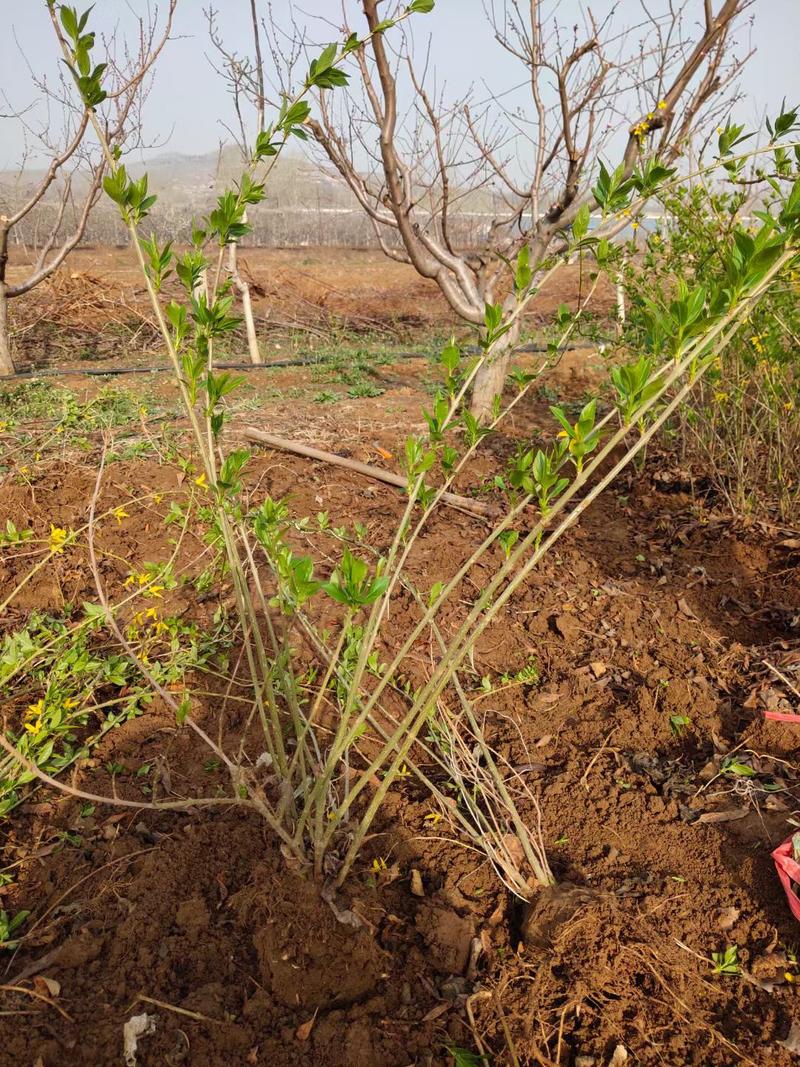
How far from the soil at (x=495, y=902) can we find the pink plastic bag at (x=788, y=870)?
58 millimetres

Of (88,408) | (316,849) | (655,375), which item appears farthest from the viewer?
(88,408)

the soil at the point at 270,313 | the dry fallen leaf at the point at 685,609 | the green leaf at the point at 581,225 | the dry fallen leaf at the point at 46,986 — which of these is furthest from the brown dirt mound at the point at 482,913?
the soil at the point at 270,313

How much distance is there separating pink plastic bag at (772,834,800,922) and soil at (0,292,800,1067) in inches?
2.3

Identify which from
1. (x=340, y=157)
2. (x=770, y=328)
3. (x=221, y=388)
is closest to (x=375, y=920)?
(x=221, y=388)

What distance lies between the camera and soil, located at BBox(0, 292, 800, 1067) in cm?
130

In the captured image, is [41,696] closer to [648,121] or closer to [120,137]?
[648,121]

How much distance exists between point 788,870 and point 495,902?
682mm

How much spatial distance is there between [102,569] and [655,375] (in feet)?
9.08

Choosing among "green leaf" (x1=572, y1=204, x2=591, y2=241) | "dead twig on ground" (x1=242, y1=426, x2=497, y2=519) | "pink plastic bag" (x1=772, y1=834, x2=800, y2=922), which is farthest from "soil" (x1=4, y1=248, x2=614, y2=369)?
"pink plastic bag" (x1=772, y1=834, x2=800, y2=922)

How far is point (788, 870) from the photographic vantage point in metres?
1.53

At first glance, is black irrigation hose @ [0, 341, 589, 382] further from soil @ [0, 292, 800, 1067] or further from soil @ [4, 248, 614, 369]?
soil @ [0, 292, 800, 1067]

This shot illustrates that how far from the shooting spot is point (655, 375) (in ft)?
3.63

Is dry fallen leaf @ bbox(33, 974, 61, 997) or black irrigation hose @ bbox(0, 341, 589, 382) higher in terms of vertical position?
black irrigation hose @ bbox(0, 341, 589, 382)

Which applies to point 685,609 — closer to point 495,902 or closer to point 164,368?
point 495,902
